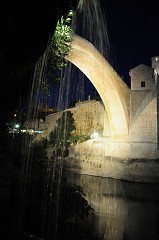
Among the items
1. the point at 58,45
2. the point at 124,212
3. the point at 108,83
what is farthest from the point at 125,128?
the point at 58,45

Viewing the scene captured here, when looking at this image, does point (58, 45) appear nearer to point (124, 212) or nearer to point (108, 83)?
point (124, 212)

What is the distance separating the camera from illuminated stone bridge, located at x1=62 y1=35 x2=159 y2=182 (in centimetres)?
1519

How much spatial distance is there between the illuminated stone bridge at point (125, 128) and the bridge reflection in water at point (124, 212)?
7.88 feet

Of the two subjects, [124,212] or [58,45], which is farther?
[124,212]

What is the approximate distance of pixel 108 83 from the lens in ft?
53.0

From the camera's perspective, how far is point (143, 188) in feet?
43.2

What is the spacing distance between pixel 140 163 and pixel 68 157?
22.7 ft

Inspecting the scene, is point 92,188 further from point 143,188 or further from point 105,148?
point 105,148

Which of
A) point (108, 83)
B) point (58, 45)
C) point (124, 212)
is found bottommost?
point (124, 212)

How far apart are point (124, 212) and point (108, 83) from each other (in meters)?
10.00

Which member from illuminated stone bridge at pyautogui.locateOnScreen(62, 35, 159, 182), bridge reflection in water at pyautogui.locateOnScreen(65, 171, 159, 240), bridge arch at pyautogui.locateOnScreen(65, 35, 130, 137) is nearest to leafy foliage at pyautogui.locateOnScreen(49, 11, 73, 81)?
bridge reflection in water at pyautogui.locateOnScreen(65, 171, 159, 240)

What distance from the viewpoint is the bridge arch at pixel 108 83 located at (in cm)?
1343

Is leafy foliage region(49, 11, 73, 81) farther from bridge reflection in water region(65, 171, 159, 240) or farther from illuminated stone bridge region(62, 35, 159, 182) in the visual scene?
illuminated stone bridge region(62, 35, 159, 182)

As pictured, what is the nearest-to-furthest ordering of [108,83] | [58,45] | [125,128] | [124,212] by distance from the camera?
[58,45]
[124,212]
[108,83]
[125,128]
